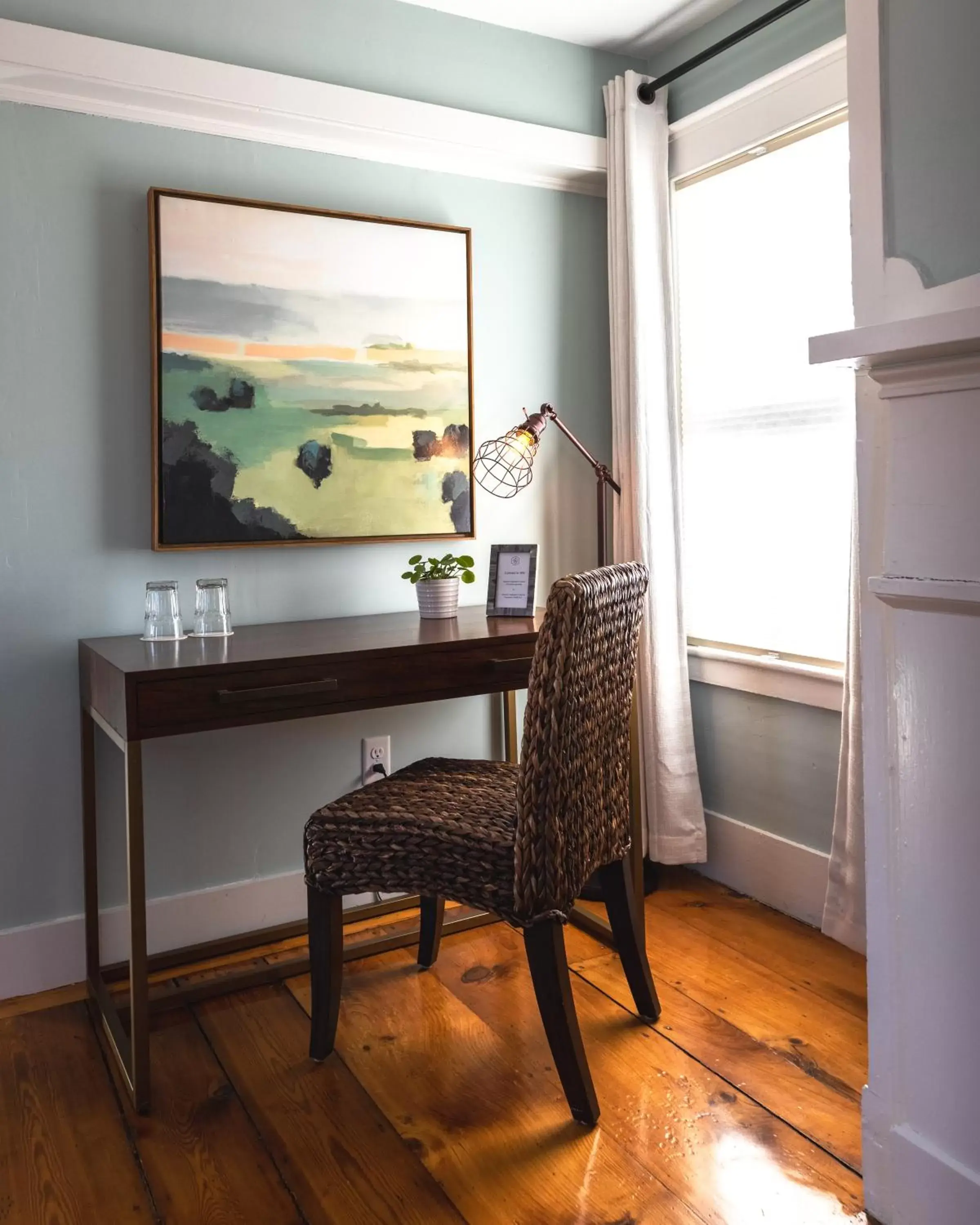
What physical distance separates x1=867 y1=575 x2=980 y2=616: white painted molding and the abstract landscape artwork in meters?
1.41

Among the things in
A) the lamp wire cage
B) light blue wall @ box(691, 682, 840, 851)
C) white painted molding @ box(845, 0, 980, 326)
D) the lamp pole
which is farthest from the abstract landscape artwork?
white painted molding @ box(845, 0, 980, 326)

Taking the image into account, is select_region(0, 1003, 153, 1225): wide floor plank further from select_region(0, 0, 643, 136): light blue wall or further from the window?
select_region(0, 0, 643, 136): light blue wall

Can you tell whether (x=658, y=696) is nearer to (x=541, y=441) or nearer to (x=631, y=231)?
(x=541, y=441)

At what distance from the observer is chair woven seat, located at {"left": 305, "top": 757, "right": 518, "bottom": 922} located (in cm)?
179

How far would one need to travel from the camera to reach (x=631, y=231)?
2738 mm

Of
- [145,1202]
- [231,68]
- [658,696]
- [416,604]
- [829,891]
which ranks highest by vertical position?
[231,68]

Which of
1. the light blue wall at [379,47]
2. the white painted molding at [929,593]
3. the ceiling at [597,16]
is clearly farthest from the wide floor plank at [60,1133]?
the ceiling at [597,16]

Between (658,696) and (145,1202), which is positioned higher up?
(658,696)

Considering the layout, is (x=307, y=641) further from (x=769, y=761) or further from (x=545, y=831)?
(x=769, y=761)

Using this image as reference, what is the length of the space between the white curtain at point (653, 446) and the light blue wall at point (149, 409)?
0.20 meters

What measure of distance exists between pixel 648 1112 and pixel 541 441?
1.75 m

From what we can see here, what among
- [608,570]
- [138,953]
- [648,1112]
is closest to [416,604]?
[608,570]

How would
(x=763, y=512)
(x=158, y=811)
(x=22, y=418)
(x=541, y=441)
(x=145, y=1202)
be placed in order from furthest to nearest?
1. (x=541, y=441)
2. (x=763, y=512)
3. (x=158, y=811)
4. (x=22, y=418)
5. (x=145, y=1202)

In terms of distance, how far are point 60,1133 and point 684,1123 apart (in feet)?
3.52
